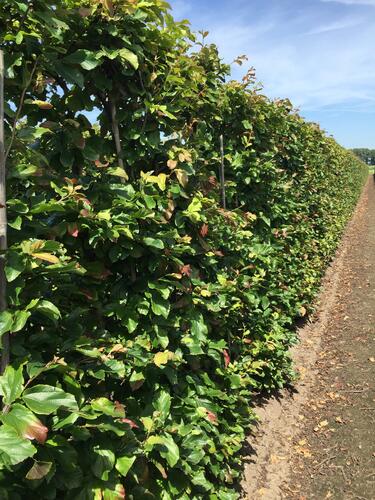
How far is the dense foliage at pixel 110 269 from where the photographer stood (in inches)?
57.1

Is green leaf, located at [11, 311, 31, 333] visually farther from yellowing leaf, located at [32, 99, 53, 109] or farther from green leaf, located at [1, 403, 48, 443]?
yellowing leaf, located at [32, 99, 53, 109]

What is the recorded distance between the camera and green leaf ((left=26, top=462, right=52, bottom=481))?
50.2 inches

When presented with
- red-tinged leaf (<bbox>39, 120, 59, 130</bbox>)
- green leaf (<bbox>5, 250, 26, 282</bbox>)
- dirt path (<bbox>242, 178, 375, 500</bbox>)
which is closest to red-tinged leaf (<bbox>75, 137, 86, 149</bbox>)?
red-tinged leaf (<bbox>39, 120, 59, 130</bbox>)

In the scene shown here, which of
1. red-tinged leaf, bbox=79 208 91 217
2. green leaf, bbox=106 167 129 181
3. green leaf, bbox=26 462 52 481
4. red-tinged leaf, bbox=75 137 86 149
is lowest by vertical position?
green leaf, bbox=26 462 52 481

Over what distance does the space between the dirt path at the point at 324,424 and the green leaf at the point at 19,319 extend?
8.37 ft

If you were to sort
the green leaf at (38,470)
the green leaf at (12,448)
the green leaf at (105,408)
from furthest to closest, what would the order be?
the green leaf at (105,408), the green leaf at (38,470), the green leaf at (12,448)

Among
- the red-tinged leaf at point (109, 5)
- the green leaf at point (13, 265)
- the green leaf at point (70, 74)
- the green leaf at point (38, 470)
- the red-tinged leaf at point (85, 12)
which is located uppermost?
the red-tinged leaf at point (109, 5)

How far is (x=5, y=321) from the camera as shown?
135cm

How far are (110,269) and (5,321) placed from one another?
91cm

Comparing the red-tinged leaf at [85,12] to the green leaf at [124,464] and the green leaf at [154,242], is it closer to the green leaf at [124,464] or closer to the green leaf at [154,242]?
the green leaf at [154,242]

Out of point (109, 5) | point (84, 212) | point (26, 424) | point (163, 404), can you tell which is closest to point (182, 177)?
point (84, 212)

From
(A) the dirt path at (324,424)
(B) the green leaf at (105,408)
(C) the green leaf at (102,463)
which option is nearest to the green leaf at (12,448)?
(B) the green leaf at (105,408)

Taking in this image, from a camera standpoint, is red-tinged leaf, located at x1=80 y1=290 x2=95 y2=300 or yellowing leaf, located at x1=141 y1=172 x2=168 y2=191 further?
yellowing leaf, located at x1=141 y1=172 x2=168 y2=191

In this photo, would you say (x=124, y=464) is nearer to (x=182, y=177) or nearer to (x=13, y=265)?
(x=13, y=265)
